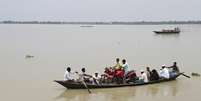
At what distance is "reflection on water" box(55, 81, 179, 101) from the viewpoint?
15352mm

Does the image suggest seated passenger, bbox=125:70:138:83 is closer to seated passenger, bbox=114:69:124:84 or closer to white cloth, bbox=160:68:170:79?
seated passenger, bbox=114:69:124:84

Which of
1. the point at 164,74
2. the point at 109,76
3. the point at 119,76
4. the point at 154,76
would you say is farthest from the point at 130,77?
the point at 164,74

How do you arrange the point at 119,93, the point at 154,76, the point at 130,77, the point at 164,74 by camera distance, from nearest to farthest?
the point at 119,93 → the point at 130,77 → the point at 154,76 → the point at 164,74

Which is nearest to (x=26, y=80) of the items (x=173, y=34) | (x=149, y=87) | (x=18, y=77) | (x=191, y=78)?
(x=18, y=77)

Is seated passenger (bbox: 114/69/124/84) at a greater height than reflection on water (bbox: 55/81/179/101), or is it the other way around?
seated passenger (bbox: 114/69/124/84)

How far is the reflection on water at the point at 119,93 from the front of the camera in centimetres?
1535

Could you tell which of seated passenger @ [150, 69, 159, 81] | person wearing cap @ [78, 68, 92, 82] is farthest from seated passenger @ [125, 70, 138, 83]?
person wearing cap @ [78, 68, 92, 82]

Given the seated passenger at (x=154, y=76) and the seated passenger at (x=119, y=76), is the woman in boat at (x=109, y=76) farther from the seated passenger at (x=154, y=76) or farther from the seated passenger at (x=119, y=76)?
the seated passenger at (x=154, y=76)

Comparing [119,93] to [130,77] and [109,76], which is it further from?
[130,77]

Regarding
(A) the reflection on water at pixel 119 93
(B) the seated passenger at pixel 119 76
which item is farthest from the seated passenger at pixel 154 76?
(B) the seated passenger at pixel 119 76

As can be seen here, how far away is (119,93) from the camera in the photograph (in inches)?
627

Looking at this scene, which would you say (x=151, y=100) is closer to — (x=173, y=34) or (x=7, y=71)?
(x=7, y=71)

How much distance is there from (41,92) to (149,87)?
14.0ft

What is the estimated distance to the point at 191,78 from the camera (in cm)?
1942
